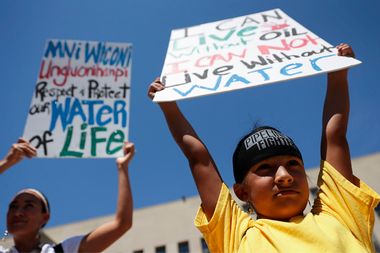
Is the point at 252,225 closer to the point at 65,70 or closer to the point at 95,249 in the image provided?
the point at 95,249

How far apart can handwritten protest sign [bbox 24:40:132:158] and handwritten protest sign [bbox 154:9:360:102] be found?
0.46 m

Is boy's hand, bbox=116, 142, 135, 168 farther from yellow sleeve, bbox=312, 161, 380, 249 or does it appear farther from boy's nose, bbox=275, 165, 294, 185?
yellow sleeve, bbox=312, 161, 380, 249

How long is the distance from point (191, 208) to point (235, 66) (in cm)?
1861

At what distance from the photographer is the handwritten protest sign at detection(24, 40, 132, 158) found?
255cm

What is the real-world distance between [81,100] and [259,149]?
5.00ft

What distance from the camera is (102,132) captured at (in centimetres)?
266

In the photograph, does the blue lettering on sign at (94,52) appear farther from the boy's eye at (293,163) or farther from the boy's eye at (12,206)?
the boy's eye at (293,163)

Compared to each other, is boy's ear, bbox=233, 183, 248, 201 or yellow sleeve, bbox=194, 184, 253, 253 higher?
boy's ear, bbox=233, 183, 248, 201

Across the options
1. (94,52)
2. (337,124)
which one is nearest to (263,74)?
(337,124)

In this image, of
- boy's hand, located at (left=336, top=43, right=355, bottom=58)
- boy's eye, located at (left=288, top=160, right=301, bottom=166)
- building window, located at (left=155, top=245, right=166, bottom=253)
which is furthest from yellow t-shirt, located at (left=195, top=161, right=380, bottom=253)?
building window, located at (left=155, top=245, right=166, bottom=253)

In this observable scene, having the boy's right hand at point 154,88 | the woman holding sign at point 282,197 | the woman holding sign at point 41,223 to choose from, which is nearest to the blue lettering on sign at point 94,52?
the boy's right hand at point 154,88

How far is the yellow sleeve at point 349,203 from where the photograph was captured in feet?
6.07

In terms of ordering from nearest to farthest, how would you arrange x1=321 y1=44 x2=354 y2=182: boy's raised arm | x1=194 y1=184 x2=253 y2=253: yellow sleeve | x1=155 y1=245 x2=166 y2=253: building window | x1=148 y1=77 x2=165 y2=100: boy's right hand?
x1=194 y1=184 x2=253 y2=253: yellow sleeve < x1=321 y1=44 x2=354 y2=182: boy's raised arm < x1=148 y1=77 x2=165 y2=100: boy's right hand < x1=155 y1=245 x2=166 y2=253: building window

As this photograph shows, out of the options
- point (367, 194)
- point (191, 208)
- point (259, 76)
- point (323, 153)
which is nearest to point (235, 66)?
point (259, 76)
